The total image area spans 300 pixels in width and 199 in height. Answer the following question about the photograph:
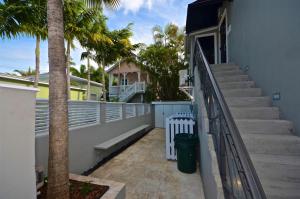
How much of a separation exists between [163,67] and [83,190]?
1499 cm

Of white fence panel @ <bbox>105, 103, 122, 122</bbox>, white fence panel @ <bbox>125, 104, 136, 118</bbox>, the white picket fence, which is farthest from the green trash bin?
white fence panel @ <bbox>125, 104, 136, 118</bbox>

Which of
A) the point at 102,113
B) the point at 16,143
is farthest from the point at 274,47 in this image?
the point at 102,113

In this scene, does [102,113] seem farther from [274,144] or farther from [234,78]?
[274,144]

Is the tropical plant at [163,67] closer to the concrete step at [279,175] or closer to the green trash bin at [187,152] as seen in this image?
the green trash bin at [187,152]

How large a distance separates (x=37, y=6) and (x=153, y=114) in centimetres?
938

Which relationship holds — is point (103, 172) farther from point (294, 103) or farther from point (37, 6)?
point (37, 6)

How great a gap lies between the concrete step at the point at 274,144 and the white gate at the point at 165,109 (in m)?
9.98

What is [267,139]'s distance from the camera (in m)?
2.52

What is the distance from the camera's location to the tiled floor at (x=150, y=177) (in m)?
3.40

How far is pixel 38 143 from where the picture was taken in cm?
309

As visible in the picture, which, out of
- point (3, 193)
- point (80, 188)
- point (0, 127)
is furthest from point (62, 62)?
point (80, 188)

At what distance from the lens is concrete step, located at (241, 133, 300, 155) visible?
2.41 m

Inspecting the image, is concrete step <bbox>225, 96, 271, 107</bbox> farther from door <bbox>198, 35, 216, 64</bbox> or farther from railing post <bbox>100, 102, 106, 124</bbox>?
door <bbox>198, 35, 216, 64</bbox>

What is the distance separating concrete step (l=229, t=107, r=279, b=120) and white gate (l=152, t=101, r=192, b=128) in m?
9.32
